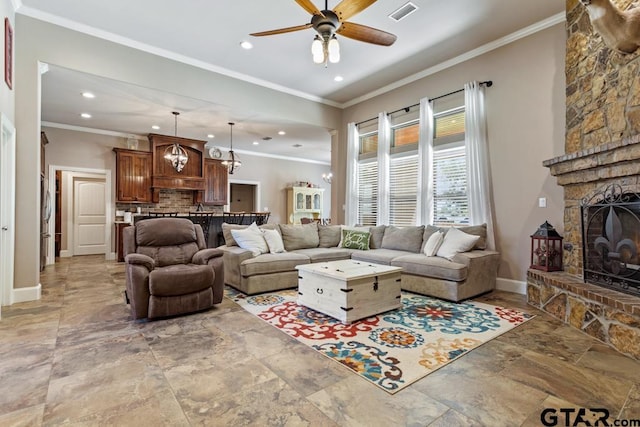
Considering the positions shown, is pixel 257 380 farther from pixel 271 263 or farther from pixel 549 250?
pixel 549 250

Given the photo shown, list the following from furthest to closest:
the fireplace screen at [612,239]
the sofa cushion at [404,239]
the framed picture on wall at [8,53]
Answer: the sofa cushion at [404,239] < the framed picture on wall at [8,53] < the fireplace screen at [612,239]

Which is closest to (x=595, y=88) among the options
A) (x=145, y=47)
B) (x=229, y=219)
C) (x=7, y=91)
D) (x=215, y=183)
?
(x=145, y=47)

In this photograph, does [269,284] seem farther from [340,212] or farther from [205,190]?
[205,190]

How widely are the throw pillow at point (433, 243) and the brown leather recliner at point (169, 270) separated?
2607mm

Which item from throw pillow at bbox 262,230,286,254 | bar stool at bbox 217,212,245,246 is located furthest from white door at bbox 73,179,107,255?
throw pillow at bbox 262,230,286,254

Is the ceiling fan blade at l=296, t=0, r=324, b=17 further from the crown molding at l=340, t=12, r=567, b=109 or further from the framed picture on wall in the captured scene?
the framed picture on wall

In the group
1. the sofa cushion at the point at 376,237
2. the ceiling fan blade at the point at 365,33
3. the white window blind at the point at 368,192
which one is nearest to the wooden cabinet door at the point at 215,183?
the white window blind at the point at 368,192

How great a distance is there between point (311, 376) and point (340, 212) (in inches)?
193

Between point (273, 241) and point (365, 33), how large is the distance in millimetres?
2778

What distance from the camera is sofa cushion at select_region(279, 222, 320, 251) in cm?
482

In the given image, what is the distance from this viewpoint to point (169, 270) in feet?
10.0

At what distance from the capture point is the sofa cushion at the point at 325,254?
178 inches

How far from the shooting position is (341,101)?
21.5ft

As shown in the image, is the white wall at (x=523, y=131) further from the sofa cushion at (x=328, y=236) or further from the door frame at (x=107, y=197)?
the door frame at (x=107, y=197)
